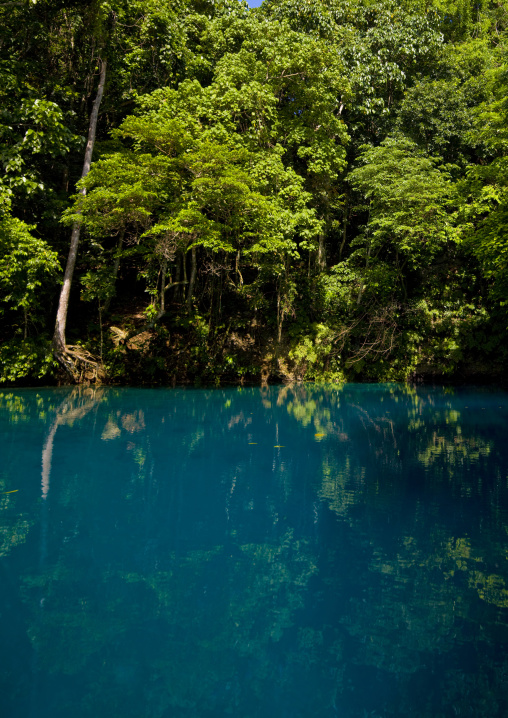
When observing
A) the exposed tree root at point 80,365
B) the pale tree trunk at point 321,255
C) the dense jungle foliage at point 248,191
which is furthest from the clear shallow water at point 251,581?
the pale tree trunk at point 321,255

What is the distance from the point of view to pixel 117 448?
21.0 feet

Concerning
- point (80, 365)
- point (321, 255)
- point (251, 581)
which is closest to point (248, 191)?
point (321, 255)

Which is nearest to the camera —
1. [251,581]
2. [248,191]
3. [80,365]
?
[251,581]

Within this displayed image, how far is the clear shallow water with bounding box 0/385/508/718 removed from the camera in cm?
209

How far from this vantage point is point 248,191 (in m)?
12.1

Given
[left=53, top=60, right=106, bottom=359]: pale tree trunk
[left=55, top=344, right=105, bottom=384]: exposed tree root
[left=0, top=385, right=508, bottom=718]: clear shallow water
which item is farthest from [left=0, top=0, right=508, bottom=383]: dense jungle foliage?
[left=0, top=385, right=508, bottom=718]: clear shallow water

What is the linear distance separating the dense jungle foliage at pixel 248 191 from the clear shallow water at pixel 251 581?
7720 mm

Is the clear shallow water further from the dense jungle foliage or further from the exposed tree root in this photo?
the dense jungle foliage

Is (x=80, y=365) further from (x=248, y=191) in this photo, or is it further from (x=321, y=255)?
(x=321, y=255)

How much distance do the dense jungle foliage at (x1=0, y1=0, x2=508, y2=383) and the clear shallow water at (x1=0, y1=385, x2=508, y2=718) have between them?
304 inches

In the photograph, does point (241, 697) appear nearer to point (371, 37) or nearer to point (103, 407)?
point (103, 407)

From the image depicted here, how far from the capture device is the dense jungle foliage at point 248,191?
12.4 m

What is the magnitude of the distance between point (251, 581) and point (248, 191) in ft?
35.0

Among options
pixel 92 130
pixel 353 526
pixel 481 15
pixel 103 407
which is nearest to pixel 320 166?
pixel 92 130
